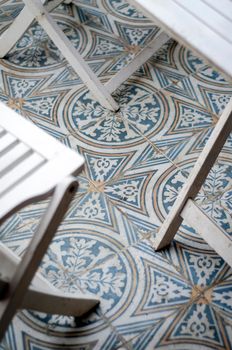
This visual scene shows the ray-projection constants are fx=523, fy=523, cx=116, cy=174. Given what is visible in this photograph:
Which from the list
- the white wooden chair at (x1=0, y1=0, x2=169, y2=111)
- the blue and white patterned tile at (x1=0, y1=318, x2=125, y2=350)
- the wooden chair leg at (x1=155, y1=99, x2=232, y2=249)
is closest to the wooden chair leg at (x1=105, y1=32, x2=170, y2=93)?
the white wooden chair at (x1=0, y1=0, x2=169, y2=111)

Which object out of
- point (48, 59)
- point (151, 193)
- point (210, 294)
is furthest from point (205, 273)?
point (48, 59)

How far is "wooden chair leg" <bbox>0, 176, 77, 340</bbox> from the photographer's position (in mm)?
886

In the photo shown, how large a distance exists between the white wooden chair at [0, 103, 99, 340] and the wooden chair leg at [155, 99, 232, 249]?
372mm

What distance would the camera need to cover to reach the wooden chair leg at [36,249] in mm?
886

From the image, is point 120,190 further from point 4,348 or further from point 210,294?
point 4,348

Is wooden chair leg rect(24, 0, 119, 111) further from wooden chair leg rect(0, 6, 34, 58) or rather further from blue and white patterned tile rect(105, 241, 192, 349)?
blue and white patterned tile rect(105, 241, 192, 349)

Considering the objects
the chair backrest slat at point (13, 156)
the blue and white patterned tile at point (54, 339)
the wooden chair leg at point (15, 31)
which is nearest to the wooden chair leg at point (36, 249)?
the chair backrest slat at point (13, 156)

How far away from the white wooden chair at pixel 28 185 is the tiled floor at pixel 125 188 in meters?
0.25

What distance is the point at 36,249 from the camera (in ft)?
2.96

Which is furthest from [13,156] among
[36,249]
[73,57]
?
[73,57]

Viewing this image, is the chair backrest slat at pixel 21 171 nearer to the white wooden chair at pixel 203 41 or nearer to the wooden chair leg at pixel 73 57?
the white wooden chair at pixel 203 41

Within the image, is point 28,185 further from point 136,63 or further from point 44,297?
point 136,63

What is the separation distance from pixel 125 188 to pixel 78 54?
48cm

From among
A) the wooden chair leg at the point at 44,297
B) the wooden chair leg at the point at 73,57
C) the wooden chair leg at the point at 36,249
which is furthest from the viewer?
the wooden chair leg at the point at 73,57
